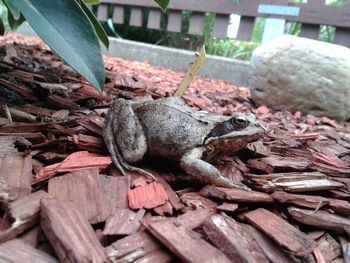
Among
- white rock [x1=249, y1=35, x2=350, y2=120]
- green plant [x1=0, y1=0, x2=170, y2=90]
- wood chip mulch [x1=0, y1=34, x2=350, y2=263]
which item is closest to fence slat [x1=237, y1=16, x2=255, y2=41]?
white rock [x1=249, y1=35, x2=350, y2=120]

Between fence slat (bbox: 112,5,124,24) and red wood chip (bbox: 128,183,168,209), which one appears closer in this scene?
red wood chip (bbox: 128,183,168,209)

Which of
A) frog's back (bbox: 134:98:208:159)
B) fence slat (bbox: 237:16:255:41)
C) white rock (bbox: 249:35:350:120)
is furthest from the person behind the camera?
fence slat (bbox: 237:16:255:41)

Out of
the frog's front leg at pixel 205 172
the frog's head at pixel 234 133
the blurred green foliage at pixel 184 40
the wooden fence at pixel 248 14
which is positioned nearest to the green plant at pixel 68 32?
the frog's front leg at pixel 205 172

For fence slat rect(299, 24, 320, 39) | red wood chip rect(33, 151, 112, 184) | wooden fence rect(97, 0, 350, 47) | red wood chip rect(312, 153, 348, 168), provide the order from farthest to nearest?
fence slat rect(299, 24, 320, 39) → wooden fence rect(97, 0, 350, 47) → red wood chip rect(312, 153, 348, 168) → red wood chip rect(33, 151, 112, 184)

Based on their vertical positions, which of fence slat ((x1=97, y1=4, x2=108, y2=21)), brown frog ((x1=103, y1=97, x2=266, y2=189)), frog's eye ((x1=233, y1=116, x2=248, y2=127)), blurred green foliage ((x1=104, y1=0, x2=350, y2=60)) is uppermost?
fence slat ((x1=97, y1=4, x2=108, y2=21))

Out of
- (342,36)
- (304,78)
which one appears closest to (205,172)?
(304,78)

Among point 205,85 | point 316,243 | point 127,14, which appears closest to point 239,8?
point 205,85

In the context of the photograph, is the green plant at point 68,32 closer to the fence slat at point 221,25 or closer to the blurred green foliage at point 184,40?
the fence slat at point 221,25

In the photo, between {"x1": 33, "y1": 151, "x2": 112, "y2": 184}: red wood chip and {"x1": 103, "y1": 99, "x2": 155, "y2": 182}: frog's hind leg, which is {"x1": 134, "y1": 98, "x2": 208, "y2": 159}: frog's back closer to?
{"x1": 103, "y1": 99, "x2": 155, "y2": 182}: frog's hind leg
